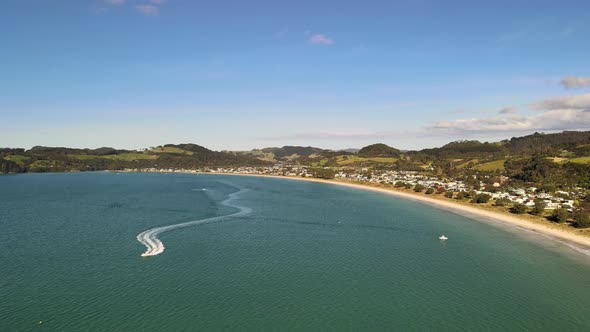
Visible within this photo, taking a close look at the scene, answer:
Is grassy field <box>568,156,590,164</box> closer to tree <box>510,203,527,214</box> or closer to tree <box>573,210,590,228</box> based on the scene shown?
tree <box>510,203,527,214</box>

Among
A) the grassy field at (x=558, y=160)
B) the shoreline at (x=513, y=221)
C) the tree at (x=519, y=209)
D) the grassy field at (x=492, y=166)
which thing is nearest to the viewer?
the shoreline at (x=513, y=221)

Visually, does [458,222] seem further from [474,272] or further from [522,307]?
[522,307]

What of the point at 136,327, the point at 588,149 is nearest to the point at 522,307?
the point at 136,327

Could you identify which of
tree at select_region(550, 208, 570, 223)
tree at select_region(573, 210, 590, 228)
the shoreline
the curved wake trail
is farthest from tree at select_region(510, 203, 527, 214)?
the curved wake trail

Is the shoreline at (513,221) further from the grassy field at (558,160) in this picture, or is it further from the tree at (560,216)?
the grassy field at (558,160)

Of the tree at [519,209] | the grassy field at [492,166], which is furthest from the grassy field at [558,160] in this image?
the tree at [519,209]

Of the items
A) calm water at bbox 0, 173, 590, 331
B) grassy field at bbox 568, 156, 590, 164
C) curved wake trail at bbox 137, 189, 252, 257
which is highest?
grassy field at bbox 568, 156, 590, 164
